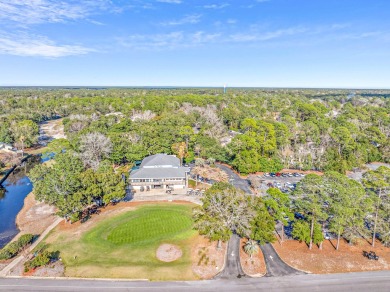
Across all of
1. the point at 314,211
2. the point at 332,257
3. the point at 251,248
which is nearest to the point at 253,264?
the point at 251,248

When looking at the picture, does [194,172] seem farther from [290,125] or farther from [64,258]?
[290,125]

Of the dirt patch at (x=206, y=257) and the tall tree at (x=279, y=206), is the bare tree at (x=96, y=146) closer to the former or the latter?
the dirt patch at (x=206, y=257)

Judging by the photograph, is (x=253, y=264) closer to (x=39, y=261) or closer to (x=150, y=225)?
(x=150, y=225)

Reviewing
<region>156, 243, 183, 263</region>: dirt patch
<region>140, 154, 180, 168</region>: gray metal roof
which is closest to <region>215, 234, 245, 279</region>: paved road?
<region>156, 243, 183, 263</region>: dirt patch

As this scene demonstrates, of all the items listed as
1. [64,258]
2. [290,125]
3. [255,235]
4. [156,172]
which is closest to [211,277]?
[255,235]

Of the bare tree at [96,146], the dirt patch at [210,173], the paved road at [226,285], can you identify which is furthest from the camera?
the bare tree at [96,146]

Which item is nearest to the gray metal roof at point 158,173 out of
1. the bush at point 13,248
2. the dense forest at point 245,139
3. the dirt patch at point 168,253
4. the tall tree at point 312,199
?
the dense forest at point 245,139
